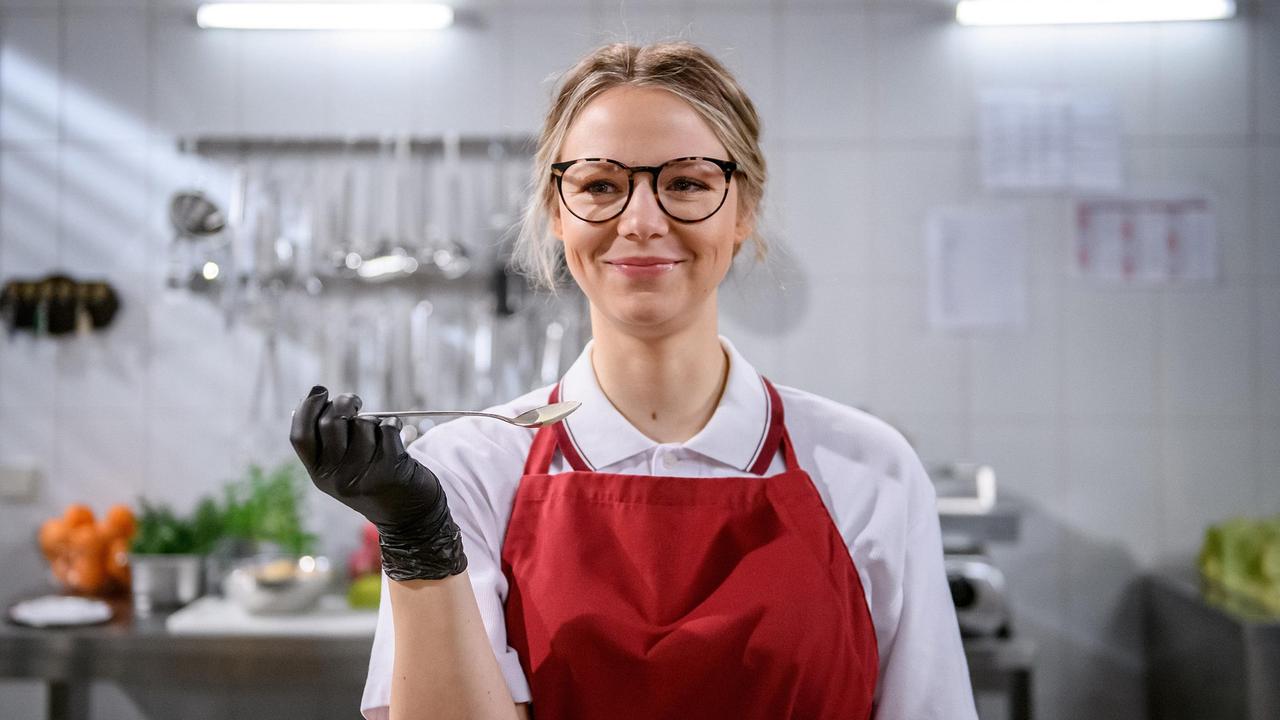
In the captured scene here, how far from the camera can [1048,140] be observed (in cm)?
247

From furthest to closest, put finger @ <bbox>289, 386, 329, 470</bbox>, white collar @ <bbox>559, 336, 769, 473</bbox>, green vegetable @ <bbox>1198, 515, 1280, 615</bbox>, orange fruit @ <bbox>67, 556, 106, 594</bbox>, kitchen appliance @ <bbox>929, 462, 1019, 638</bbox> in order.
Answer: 1. orange fruit @ <bbox>67, 556, 106, 594</bbox>
2. green vegetable @ <bbox>1198, 515, 1280, 615</bbox>
3. kitchen appliance @ <bbox>929, 462, 1019, 638</bbox>
4. white collar @ <bbox>559, 336, 769, 473</bbox>
5. finger @ <bbox>289, 386, 329, 470</bbox>

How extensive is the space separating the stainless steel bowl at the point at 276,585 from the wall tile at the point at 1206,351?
2.08m

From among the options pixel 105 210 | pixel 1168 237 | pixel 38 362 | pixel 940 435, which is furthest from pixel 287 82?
pixel 1168 237

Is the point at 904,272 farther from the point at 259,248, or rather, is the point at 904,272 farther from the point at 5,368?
the point at 5,368

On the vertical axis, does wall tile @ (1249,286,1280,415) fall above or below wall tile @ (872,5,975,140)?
below

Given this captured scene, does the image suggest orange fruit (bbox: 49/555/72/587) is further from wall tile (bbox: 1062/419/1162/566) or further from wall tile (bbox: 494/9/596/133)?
wall tile (bbox: 1062/419/1162/566)

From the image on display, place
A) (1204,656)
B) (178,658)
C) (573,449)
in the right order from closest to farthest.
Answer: (573,449) < (178,658) < (1204,656)

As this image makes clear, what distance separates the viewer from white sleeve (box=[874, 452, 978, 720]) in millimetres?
858

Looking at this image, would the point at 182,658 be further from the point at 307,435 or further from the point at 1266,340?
the point at 1266,340

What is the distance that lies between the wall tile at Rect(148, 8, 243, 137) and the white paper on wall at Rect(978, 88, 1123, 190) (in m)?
1.92

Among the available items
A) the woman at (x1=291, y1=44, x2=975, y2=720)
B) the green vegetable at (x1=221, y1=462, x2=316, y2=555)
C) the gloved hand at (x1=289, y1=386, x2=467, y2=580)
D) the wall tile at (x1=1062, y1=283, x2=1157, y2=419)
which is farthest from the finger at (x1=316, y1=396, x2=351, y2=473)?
the wall tile at (x1=1062, y1=283, x2=1157, y2=419)

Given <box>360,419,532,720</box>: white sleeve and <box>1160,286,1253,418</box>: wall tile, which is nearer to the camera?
<box>360,419,532,720</box>: white sleeve

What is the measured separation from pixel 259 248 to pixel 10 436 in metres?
0.82

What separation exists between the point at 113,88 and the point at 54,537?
3.76ft
